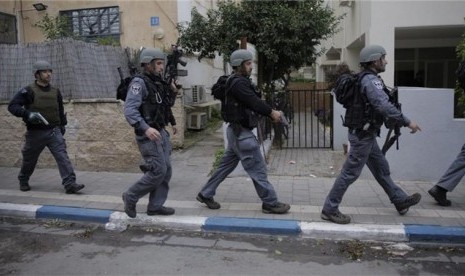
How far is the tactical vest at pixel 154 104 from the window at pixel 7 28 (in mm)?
11880

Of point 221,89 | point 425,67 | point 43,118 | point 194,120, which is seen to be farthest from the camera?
point 425,67

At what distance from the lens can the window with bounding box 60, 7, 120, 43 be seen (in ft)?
48.5

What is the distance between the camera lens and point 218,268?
4.20m

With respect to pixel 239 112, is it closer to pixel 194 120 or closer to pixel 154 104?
pixel 154 104

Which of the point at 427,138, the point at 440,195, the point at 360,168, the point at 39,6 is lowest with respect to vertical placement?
the point at 440,195

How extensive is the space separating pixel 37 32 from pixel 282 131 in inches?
386

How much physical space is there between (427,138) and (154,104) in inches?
157

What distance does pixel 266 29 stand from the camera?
31.4 feet

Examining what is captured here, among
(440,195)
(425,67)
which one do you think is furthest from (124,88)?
(425,67)

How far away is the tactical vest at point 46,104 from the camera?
6.18 meters

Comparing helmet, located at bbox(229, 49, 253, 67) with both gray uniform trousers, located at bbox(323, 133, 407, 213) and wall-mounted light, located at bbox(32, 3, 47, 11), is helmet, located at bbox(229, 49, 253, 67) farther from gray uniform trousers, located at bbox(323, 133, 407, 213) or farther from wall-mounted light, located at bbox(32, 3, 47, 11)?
wall-mounted light, located at bbox(32, 3, 47, 11)

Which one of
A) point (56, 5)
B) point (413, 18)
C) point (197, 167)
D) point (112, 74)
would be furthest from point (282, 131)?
point (56, 5)

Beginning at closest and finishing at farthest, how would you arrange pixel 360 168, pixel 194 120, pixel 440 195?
pixel 360 168
pixel 440 195
pixel 194 120

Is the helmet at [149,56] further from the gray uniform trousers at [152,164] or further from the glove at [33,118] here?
the glove at [33,118]
